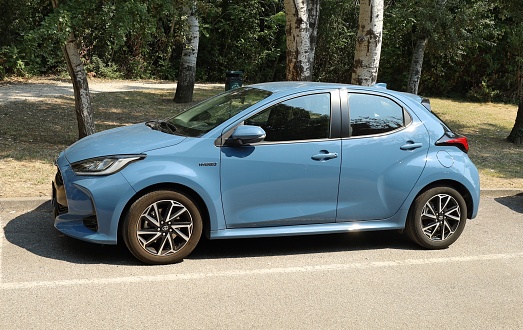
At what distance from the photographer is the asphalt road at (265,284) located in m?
4.84

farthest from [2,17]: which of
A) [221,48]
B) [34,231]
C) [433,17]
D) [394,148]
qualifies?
[394,148]

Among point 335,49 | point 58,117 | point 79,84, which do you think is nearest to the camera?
→ point 79,84

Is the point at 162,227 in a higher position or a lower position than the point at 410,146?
lower

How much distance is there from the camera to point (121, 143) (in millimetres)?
6016

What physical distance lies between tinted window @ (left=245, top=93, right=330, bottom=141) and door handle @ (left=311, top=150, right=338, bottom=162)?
17 centimetres

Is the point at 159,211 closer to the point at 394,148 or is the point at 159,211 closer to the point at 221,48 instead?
the point at 394,148

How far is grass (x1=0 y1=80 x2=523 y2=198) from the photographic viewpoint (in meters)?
8.94

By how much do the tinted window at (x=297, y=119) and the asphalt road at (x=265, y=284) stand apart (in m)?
1.14

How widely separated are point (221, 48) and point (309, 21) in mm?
16197

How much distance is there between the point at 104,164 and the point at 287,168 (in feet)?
5.22

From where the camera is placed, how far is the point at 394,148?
6422mm

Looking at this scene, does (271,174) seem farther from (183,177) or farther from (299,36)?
(299,36)

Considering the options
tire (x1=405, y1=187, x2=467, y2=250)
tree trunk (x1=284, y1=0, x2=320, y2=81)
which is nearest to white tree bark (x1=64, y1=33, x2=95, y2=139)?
tree trunk (x1=284, y1=0, x2=320, y2=81)

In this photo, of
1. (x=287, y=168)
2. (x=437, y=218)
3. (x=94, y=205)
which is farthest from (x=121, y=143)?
(x=437, y=218)
